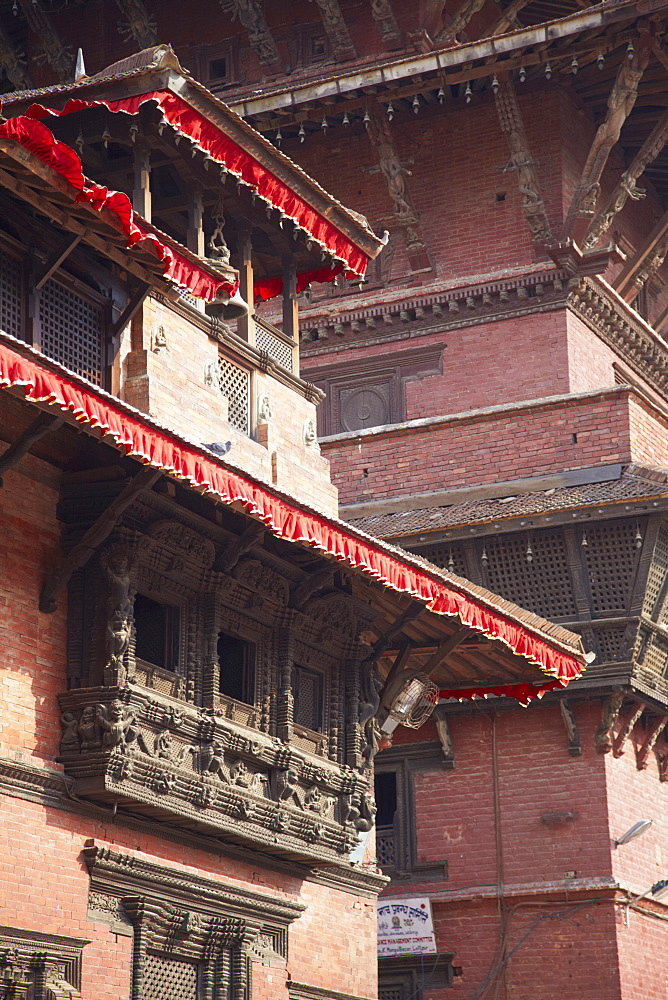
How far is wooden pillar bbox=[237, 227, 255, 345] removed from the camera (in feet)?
42.2

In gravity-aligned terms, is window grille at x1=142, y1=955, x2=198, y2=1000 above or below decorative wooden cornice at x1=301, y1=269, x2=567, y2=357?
below

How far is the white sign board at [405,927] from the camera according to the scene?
16.9 meters

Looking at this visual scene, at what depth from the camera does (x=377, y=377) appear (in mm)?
19844

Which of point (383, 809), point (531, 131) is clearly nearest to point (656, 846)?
point (383, 809)

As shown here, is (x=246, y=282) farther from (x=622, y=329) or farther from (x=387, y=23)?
(x=622, y=329)

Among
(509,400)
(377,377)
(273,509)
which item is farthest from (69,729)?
(377,377)

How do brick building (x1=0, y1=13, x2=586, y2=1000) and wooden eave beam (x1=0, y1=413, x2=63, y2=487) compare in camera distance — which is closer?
wooden eave beam (x1=0, y1=413, x2=63, y2=487)

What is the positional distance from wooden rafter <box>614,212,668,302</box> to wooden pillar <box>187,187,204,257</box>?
9.01 m

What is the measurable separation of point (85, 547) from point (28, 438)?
1.10m

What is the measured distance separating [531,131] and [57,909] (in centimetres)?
1249

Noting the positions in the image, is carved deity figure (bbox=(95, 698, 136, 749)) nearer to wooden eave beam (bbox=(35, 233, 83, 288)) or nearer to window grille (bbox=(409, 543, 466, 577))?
wooden eave beam (bbox=(35, 233, 83, 288))

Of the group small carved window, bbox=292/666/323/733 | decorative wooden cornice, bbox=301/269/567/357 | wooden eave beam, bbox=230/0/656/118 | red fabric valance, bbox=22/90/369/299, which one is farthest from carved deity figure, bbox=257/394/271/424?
decorative wooden cornice, bbox=301/269/567/357

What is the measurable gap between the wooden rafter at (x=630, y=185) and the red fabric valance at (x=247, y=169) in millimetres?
6293

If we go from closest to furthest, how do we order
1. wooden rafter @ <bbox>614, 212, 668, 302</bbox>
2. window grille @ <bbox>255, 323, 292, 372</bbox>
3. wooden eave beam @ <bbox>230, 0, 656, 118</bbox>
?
window grille @ <bbox>255, 323, 292, 372</bbox> → wooden eave beam @ <bbox>230, 0, 656, 118</bbox> → wooden rafter @ <bbox>614, 212, 668, 302</bbox>
